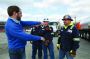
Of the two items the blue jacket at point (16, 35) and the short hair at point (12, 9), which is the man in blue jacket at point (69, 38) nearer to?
the blue jacket at point (16, 35)

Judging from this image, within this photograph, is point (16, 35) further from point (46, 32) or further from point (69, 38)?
point (46, 32)

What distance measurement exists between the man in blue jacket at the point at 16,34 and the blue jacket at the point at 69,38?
7.34 feet

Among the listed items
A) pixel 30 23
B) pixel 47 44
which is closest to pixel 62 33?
pixel 30 23

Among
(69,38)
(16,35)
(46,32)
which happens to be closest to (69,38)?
(69,38)

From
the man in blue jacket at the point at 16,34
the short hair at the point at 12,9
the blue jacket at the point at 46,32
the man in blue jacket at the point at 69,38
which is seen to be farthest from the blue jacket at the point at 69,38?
the blue jacket at the point at 46,32

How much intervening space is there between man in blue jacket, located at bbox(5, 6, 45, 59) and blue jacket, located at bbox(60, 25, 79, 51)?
224 cm

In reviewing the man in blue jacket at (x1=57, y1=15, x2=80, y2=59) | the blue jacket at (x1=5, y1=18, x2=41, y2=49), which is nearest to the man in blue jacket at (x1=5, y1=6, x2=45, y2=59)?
the blue jacket at (x1=5, y1=18, x2=41, y2=49)

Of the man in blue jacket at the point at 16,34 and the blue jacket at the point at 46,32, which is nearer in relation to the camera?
the man in blue jacket at the point at 16,34

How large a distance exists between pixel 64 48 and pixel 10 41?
2.58m

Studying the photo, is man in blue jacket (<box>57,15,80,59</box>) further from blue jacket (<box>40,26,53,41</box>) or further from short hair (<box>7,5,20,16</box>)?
blue jacket (<box>40,26,53,41</box>)

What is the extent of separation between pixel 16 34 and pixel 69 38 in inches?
106

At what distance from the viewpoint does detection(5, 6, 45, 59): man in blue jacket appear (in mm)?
6661

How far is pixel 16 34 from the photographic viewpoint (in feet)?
21.9

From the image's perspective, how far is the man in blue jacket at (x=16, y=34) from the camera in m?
6.66
